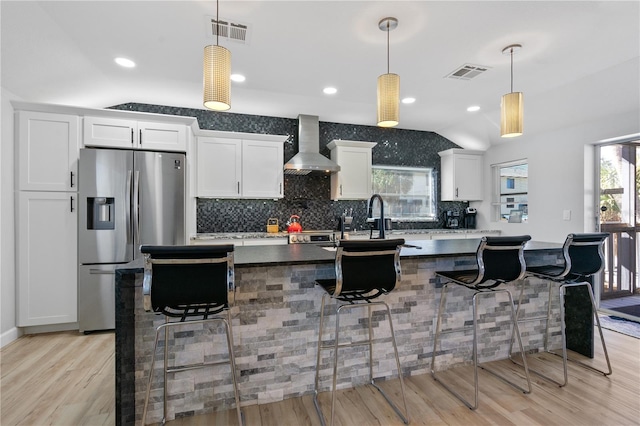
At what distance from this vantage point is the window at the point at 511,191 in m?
4.87

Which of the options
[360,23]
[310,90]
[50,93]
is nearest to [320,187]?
[310,90]

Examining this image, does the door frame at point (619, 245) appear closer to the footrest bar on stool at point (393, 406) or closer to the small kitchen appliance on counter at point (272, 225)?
the footrest bar on stool at point (393, 406)

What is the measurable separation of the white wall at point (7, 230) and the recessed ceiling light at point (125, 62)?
1.01 metres

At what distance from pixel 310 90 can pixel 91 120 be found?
2303 mm

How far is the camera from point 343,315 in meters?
2.12

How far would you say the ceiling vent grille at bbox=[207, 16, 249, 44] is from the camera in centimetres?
236

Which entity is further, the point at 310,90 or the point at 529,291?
the point at 310,90

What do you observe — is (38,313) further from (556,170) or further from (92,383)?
(556,170)

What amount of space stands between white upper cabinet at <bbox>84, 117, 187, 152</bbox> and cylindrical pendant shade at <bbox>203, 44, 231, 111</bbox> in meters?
1.87

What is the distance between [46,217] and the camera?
3111mm

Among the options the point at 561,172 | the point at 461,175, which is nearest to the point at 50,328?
the point at 461,175

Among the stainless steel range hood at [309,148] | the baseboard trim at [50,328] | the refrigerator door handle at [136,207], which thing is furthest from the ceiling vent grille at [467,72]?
the baseboard trim at [50,328]

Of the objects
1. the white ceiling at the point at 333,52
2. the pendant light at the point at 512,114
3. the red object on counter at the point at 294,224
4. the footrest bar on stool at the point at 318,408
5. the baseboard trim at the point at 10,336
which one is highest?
the white ceiling at the point at 333,52

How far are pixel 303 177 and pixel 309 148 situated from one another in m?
0.46
